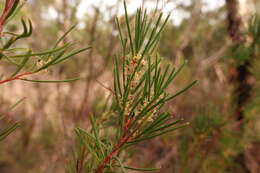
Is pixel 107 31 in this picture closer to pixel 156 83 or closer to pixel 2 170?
pixel 156 83

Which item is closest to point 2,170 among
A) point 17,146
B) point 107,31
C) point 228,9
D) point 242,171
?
point 17,146

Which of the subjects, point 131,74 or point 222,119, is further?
point 222,119

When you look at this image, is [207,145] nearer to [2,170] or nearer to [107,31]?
[107,31]

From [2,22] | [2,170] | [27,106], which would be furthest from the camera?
[27,106]

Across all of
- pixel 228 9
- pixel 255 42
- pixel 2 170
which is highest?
pixel 228 9

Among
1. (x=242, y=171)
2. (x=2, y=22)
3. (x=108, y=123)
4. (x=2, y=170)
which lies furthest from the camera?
(x=2, y=170)

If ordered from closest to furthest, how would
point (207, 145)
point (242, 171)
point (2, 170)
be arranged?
point (207, 145), point (242, 171), point (2, 170)

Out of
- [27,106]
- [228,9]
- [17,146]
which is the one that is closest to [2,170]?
[17,146]

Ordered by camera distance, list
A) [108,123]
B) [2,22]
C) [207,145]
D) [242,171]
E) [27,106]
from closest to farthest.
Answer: [2,22] → [108,123] → [207,145] → [242,171] → [27,106]

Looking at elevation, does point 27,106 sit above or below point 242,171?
above
